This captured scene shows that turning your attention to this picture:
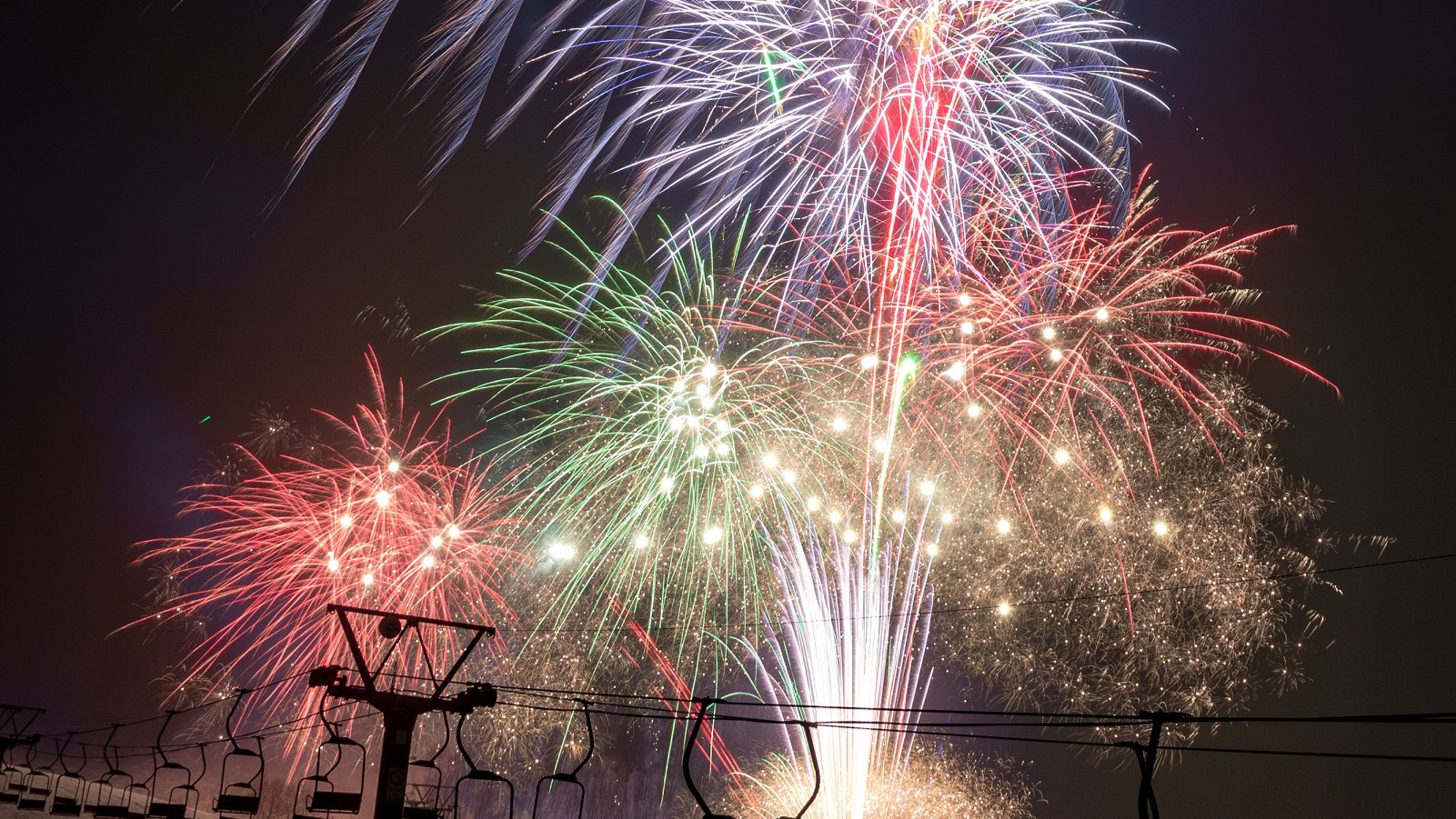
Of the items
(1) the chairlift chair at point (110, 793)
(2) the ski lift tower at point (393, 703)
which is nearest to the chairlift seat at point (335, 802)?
(2) the ski lift tower at point (393, 703)

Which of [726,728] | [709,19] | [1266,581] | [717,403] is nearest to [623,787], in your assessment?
[726,728]

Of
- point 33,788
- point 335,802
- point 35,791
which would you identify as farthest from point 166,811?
point 33,788

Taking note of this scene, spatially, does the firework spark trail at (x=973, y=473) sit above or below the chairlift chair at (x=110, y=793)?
above

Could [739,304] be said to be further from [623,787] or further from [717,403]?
[623,787]

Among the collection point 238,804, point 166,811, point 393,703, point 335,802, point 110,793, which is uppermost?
point 393,703

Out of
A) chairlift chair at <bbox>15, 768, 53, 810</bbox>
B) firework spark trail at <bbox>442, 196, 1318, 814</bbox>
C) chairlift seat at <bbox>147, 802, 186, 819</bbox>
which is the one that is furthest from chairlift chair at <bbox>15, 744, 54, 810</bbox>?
firework spark trail at <bbox>442, 196, 1318, 814</bbox>

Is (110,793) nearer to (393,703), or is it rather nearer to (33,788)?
(33,788)

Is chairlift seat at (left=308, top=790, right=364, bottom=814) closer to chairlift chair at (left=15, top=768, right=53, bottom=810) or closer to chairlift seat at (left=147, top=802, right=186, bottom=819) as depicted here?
chairlift seat at (left=147, top=802, right=186, bottom=819)

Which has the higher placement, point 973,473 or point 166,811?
point 973,473

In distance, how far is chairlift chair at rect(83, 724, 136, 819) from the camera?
82.7 ft

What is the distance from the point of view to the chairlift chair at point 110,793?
25.2m

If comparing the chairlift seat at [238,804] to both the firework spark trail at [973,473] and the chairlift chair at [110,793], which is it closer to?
the chairlift chair at [110,793]

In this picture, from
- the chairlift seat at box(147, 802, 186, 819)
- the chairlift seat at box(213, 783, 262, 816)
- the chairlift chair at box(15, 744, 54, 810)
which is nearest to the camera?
the chairlift seat at box(213, 783, 262, 816)

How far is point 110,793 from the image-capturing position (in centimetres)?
2688
